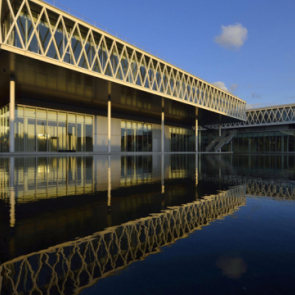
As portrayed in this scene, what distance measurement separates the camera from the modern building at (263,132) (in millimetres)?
53906

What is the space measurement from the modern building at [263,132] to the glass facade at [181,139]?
162 inches

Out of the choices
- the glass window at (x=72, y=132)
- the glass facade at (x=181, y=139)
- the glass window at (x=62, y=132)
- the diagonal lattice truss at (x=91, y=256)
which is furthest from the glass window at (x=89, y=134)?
the diagonal lattice truss at (x=91, y=256)

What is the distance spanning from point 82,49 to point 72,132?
13.7m

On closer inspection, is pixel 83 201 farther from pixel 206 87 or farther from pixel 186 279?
pixel 206 87

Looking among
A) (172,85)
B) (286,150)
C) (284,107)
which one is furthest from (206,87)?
(286,150)

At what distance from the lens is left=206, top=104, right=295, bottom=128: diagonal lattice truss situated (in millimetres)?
53428

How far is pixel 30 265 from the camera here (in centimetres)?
225

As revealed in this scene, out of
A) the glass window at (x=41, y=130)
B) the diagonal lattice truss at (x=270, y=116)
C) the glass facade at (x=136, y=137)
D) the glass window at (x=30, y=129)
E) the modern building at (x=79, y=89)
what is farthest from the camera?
the diagonal lattice truss at (x=270, y=116)

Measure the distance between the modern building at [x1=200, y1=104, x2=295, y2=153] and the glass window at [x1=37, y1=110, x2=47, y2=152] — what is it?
3441 centimetres

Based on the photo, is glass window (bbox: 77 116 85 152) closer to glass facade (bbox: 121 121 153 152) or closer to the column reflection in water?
glass facade (bbox: 121 121 153 152)

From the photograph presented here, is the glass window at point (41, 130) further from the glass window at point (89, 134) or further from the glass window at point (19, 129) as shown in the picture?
the glass window at point (89, 134)

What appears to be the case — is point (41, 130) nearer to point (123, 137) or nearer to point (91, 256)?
point (123, 137)

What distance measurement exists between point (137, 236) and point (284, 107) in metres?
60.4

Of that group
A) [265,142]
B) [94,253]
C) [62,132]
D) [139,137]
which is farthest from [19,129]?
[265,142]
